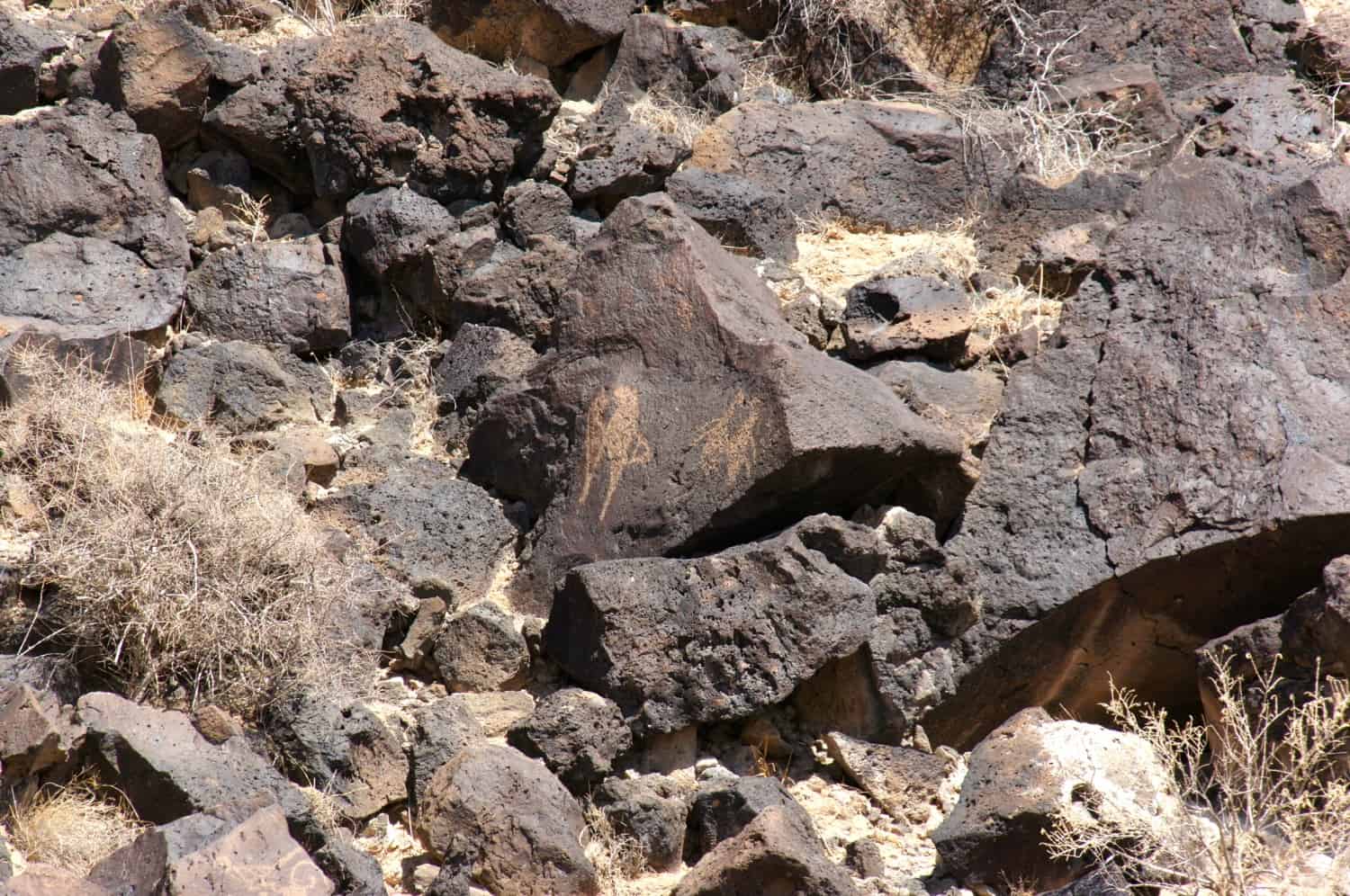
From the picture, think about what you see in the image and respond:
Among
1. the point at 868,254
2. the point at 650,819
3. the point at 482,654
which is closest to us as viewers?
the point at 650,819

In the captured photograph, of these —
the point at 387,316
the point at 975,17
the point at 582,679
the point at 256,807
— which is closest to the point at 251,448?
the point at 387,316

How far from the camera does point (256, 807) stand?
4.37 meters

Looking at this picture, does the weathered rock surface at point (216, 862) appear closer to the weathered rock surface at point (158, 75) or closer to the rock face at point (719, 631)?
the rock face at point (719, 631)

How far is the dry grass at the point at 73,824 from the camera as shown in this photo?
14.5 ft

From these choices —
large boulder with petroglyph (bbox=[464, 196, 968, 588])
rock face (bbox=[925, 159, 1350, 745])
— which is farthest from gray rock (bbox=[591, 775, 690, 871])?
rock face (bbox=[925, 159, 1350, 745])

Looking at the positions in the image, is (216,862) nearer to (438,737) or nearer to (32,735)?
(32,735)

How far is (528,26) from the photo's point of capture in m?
8.29

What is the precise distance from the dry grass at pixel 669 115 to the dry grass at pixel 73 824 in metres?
4.27

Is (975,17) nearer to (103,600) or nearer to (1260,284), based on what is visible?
(1260,284)

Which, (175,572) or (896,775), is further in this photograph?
(896,775)

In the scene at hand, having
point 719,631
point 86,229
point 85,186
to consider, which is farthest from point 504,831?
point 85,186

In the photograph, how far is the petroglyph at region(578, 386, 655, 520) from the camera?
579 cm

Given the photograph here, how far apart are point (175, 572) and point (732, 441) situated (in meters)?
1.88

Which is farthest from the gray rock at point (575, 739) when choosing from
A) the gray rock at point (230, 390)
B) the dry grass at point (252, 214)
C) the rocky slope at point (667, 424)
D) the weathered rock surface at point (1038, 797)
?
the dry grass at point (252, 214)
